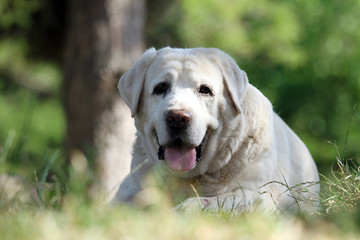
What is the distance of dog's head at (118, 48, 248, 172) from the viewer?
165 inches

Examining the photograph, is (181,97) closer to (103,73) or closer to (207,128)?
(207,128)

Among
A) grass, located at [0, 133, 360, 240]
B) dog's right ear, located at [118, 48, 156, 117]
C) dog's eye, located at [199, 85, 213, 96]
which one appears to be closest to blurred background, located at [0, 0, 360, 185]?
dog's right ear, located at [118, 48, 156, 117]

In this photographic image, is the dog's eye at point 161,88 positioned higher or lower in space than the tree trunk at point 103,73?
higher

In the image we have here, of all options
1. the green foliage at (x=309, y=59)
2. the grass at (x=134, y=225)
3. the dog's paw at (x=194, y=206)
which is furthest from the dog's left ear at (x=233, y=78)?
the green foliage at (x=309, y=59)

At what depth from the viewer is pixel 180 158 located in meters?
4.32

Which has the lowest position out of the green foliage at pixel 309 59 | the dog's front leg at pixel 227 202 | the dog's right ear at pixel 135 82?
the green foliage at pixel 309 59

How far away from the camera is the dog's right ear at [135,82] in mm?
4652

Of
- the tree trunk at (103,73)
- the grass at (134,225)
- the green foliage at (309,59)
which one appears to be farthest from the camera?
the green foliage at (309,59)

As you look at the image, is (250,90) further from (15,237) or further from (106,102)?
(106,102)

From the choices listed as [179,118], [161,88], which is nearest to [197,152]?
A: [179,118]

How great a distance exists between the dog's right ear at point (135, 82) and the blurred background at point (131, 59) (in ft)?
1.98

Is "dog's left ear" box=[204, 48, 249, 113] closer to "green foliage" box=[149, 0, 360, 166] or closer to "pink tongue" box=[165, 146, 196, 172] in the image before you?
"pink tongue" box=[165, 146, 196, 172]

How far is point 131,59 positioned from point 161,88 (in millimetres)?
5199

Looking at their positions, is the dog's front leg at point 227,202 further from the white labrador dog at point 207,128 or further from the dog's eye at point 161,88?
the dog's eye at point 161,88
